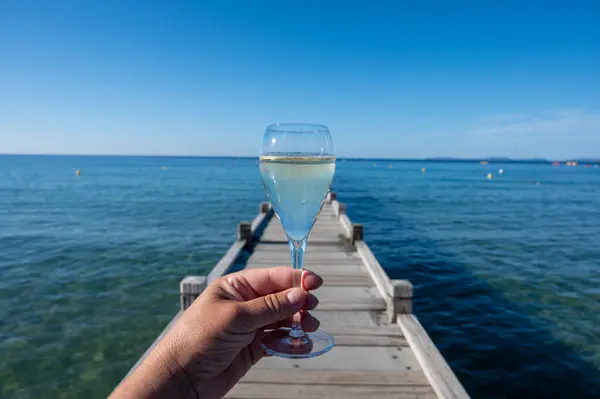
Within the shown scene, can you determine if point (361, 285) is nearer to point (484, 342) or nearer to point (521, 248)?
point (484, 342)

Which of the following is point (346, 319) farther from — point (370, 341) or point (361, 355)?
point (361, 355)

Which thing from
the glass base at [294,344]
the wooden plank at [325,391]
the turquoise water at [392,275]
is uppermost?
the glass base at [294,344]

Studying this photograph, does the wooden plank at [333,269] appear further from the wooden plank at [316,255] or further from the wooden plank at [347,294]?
the wooden plank at [347,294]

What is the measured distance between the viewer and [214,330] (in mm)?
1644

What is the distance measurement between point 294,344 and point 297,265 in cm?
39

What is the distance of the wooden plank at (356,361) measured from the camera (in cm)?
421

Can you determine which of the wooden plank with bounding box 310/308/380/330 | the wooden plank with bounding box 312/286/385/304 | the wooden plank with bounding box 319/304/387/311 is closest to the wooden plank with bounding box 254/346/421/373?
the wooden plank with bounding box 310/308/380/330

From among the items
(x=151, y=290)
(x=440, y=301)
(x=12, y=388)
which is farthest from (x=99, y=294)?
(x=440, y=301)

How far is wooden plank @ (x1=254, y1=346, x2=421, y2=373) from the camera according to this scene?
421cm

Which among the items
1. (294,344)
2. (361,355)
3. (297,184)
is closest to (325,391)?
(361,355)

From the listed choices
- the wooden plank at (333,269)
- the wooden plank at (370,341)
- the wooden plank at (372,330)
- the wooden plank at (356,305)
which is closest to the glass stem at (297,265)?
the wooden plank at (370,341)

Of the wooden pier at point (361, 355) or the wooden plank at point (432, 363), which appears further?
the wooden pier at point (361, 355)

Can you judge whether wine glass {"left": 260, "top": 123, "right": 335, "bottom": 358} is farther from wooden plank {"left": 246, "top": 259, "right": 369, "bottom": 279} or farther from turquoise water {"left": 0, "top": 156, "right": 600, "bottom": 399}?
turquoise water {"left": 0, "top": 156, "right": 600, "bottom": 399}

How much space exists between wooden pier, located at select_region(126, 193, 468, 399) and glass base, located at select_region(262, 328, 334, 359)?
88.6 inches
